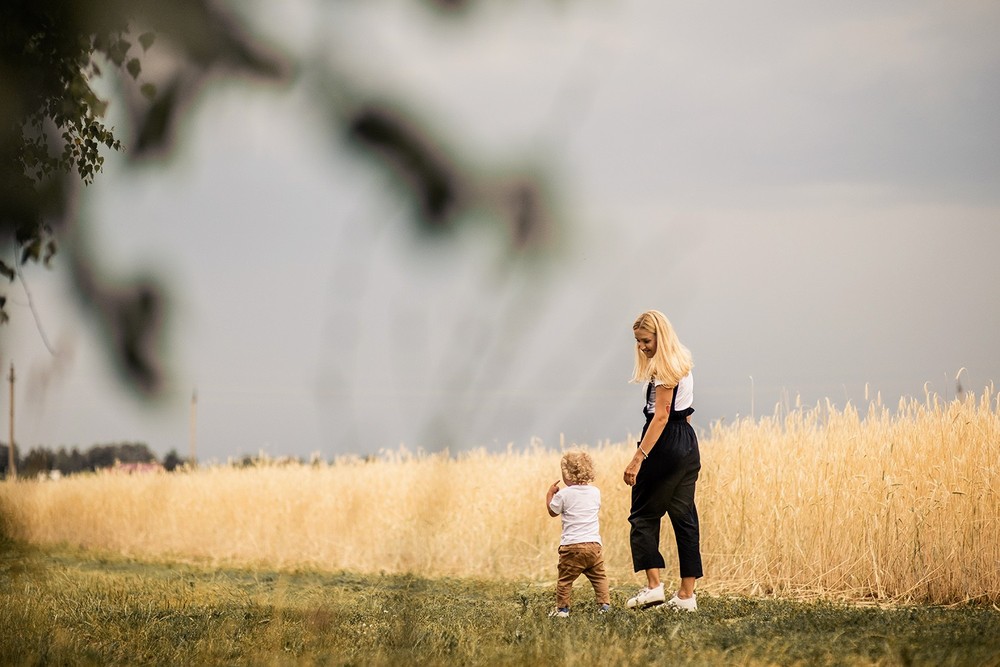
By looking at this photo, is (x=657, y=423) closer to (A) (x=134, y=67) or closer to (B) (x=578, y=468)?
(B) (x=578, y=468)

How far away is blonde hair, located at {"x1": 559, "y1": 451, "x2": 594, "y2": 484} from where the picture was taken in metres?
6.48

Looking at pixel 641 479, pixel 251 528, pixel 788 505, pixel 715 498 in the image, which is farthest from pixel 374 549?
pixel 641 479

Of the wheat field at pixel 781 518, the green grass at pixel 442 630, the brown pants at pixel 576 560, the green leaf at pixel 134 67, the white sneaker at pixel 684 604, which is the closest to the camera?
the green leaf at pixel 134 67

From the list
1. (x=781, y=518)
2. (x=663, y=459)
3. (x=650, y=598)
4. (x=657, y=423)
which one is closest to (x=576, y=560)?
(x=650, y=598)

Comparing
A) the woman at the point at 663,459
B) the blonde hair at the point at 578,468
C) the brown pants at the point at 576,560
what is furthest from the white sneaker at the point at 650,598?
the blonde hair at the point at 578,468

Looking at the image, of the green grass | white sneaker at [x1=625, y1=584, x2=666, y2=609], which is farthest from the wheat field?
white sneaker at [x1=625, y1=584, x2=666, y2=609]

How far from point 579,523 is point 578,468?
0.37 meters

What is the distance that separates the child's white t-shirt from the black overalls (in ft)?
0.95

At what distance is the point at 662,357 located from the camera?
6168 millimetres

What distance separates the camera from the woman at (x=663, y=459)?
6180mm

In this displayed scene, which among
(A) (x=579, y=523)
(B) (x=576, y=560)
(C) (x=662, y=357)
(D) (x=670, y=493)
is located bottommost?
(B) (x=576, y=560)

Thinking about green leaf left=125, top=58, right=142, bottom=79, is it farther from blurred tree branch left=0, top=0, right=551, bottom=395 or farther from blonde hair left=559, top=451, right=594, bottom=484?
blonde hair left=559, top=451, right=594, bottom=484

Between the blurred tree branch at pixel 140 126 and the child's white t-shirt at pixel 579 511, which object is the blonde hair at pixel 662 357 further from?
the blurred tree branch at pixel 140 126

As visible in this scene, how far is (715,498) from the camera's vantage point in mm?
9359
